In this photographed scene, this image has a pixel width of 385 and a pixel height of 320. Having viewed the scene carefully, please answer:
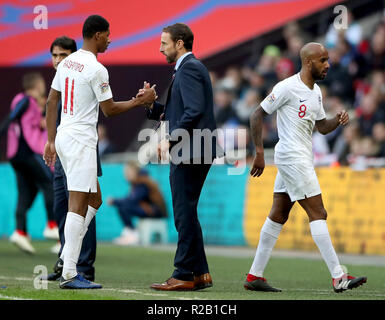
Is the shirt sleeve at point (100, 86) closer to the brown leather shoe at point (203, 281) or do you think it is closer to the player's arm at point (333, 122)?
the brown leather shoe at point (203, 281)

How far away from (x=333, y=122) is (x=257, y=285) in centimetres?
167

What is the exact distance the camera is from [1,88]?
24.2 metres

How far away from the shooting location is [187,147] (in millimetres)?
8523

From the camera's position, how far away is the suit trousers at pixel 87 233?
A: 9.46 m

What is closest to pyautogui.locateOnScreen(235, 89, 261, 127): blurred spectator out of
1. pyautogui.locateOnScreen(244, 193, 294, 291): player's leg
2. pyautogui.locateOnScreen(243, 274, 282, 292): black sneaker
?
pyautogui.locateOnScreen(244, 193, 294, 291): player's leg

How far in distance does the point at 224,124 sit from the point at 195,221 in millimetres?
10895

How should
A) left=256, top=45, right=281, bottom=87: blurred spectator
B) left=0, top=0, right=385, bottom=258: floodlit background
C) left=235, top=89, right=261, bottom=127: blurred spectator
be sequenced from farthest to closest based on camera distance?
left=256, top=45, right=281, bottom=87: blurred spectator, left=235, top=89, right=261, bottom=127: blurred spectator, left=0, top=0, right=385, bottom=258: floodlit background

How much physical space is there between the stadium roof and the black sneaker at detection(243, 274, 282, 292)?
42.4ft

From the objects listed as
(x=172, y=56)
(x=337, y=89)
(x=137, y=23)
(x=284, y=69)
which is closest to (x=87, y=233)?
(x=172, y=56)

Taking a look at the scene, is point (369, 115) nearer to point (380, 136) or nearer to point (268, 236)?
point (380, 136)

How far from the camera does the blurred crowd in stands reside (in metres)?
16.1

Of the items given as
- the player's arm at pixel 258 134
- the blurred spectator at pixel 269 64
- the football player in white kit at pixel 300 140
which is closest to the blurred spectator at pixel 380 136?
the blurred spectator at pixel 269 64

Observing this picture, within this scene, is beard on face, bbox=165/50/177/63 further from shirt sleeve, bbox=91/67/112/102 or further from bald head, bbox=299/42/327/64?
bald head, bbox=299/42/327/64
